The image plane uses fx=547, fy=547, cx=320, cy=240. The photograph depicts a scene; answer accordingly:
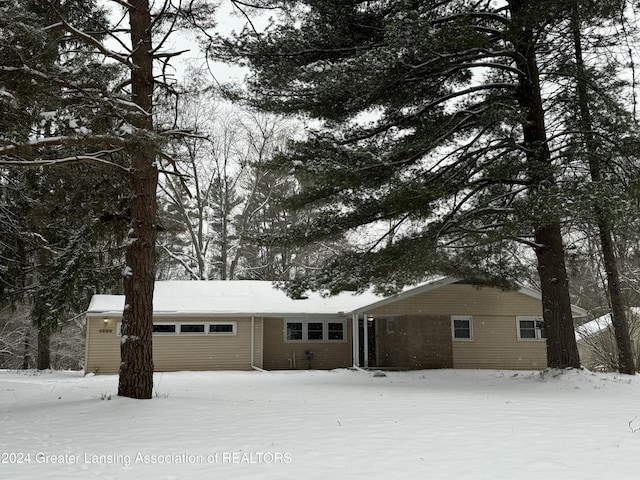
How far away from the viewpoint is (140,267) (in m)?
8.88

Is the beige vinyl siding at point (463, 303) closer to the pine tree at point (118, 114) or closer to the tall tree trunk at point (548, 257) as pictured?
the tall tree trunk at point (548, 257)

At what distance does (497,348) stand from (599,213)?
35.8 feet

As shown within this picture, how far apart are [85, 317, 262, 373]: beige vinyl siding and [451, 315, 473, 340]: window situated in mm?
6723

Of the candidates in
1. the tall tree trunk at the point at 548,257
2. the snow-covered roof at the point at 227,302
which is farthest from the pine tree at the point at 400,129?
the snow-covered roof at the point at 227,302

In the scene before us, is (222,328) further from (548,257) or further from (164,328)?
(548,257)

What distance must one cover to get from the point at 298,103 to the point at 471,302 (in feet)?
34.6

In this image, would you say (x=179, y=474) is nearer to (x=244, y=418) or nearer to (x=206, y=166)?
(x=244, y=418)

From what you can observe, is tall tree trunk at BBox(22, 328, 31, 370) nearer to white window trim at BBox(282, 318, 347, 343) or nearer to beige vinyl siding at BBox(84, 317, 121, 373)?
beige vinyl siding at BBox(84, 317, 121, 373)

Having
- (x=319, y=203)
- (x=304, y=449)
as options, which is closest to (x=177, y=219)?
(x=319, y=203)

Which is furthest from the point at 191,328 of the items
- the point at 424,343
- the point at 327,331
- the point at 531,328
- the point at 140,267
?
the point at 531,328

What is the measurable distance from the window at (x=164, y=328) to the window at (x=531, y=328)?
1201 cm

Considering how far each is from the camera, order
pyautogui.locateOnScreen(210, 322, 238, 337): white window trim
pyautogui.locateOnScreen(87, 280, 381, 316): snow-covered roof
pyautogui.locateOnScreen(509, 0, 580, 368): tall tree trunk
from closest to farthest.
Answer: pyautogui.locateOnScreen(509, 0, 580, 368): tall tree trunk
pyautogui.locateOnScreen(87, 280, 381, 316): snow-covered roof
pyautogui.locateOnScreen(210, 322, 238, 337): white window trim

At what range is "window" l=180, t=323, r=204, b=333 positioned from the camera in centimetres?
1869

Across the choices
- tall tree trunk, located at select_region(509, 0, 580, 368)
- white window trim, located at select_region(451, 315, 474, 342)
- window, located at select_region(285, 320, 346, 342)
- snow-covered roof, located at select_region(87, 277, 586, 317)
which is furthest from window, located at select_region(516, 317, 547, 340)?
tall tree trunk, located at select_region(509, 0, 580, 368)
